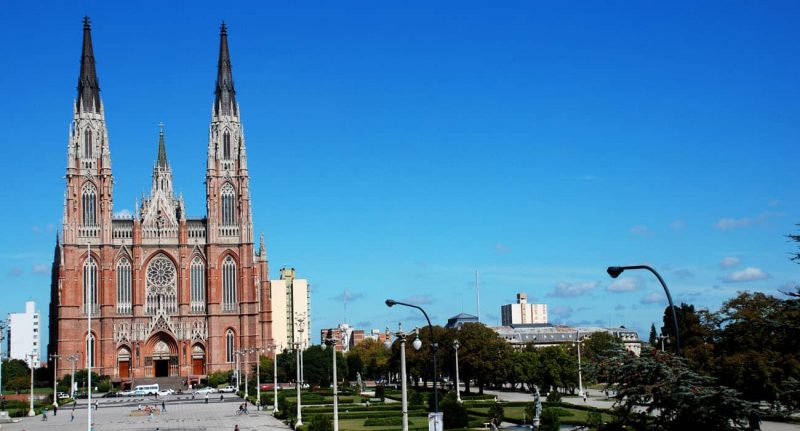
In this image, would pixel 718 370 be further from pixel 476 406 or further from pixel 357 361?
pixel 357 361

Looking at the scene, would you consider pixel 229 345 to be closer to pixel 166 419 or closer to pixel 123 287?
pixel 123 287

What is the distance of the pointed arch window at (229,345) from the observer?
131m

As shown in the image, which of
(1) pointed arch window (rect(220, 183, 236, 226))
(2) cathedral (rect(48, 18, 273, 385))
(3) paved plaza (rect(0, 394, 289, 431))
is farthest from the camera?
(1) pointed arch window (rect(220, 183, 236, 226))

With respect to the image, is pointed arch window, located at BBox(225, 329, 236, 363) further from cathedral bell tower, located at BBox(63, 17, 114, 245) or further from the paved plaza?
the paved plaza

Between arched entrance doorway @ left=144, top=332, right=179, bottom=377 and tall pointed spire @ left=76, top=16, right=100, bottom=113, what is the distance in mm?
31108

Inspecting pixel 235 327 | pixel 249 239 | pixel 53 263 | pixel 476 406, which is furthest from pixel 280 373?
pixel 476 406

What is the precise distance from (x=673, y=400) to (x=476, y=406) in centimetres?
Answer: 4664

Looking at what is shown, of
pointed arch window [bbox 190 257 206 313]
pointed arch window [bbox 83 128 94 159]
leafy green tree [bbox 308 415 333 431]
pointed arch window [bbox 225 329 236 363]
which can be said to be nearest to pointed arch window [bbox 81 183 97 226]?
pointed arch window [bbox 83 128 94 159]

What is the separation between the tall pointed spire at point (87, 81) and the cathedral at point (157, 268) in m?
0.13

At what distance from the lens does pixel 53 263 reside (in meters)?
142

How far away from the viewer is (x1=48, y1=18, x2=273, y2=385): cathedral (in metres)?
128

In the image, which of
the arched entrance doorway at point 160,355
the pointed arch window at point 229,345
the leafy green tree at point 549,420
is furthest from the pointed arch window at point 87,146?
the leafy green tree at point 549,420

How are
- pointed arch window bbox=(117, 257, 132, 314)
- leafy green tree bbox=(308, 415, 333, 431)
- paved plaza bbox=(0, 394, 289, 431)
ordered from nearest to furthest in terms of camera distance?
leafy green tree bbox=(308, 415, 333, 431), paved plaza bbox=(0, 394, 289, 431), pointed arch window bbox=(117, 257, 132, 314)

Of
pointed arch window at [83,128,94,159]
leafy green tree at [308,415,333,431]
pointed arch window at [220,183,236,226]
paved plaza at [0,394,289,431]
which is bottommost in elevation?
paved plaza at [0,394,289,431]
